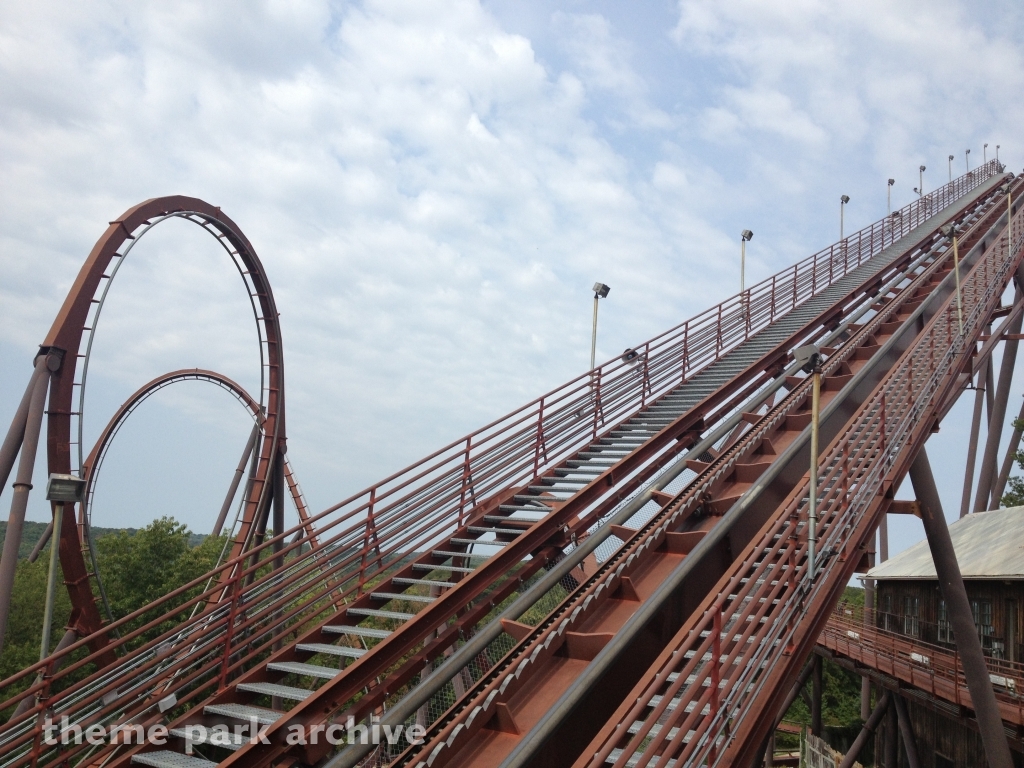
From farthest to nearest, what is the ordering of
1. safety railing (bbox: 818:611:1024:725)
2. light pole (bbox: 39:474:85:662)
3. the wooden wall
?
the wooden wall, safety railing (bbox: 818:611:1024:725), light pole (bbox: 39:474:85:662)

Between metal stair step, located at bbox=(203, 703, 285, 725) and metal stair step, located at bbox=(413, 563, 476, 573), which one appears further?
metal stair step, located at bbox=(413, 563, 476, 573)

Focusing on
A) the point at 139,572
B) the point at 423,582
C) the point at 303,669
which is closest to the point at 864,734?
the point at 423,582

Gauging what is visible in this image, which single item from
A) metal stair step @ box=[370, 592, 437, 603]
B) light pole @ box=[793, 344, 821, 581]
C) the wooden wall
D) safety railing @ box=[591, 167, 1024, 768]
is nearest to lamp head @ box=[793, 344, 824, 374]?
light pole @ box=[793, 344, 821, 581]

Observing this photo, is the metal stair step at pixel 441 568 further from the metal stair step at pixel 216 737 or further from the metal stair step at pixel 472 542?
the metal stair step at pixel 216 737

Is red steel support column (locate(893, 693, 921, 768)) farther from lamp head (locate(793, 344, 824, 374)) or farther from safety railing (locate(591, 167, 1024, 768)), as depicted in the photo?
lamp head (locate(793, 344, 824, 374))

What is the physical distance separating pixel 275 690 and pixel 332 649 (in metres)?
0.56

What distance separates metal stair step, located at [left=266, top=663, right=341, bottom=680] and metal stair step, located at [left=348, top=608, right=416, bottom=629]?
74 centimetres

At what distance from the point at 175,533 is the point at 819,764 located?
59.8 ft

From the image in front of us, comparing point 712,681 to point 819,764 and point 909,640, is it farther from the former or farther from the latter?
point 819,764

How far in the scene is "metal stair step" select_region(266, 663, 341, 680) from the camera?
633 cm

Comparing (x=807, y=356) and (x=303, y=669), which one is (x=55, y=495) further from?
(x=807, y=356)

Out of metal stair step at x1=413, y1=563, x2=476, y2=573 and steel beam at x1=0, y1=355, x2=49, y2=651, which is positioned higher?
steel beam at x1=0, y1=355, x2=49, y2=651

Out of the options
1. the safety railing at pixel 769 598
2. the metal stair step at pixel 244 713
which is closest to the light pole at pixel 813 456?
the safety railing at pixel 769 598

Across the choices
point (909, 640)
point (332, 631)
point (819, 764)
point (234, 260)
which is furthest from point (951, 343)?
point (819, 764)
